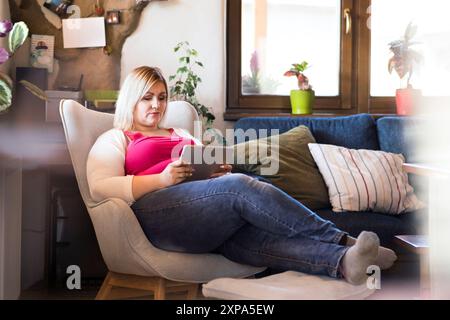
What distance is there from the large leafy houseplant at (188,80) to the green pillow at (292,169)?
349mm

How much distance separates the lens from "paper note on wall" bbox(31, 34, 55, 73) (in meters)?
2.16

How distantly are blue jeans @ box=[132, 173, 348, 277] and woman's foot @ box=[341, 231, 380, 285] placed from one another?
31 millimetres

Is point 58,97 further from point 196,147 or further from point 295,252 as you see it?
point 295,252

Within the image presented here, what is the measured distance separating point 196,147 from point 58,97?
0.95 meters

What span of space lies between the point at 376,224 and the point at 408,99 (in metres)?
0.78

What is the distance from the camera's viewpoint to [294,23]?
242 cm

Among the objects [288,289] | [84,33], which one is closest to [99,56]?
[84,33]

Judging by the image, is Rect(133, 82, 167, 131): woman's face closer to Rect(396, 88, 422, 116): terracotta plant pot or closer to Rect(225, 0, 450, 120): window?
Rect(225, 0, 450, 120): window

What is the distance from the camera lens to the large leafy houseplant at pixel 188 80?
A: 2.14 metres

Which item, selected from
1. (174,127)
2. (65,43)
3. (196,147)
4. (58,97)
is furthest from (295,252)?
(65,43)

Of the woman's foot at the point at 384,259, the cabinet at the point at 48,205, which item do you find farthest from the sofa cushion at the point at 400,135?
the cabinet at the point at 48,205

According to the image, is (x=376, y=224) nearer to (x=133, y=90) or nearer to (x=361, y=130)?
(x=361, y=130)

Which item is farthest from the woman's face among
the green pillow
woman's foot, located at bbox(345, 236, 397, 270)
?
woman's foot, located at bbox(345, 236, 397, 270)

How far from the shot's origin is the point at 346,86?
7.97 ft
